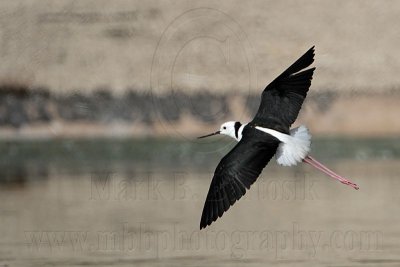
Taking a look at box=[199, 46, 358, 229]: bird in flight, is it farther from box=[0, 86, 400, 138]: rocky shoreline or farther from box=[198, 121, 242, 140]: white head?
box=[0, 86, 400, 138]: rocky shoreline

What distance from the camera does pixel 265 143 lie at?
17188 millimetres

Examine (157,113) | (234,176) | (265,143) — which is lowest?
(234,176)

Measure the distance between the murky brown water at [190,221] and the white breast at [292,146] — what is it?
4.70 ft

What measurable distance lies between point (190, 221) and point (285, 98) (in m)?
4.62

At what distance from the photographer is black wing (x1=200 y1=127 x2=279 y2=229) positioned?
16438mm

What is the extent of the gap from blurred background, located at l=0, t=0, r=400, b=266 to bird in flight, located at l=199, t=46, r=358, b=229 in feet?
4.64

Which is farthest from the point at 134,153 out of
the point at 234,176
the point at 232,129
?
the point at 234,176

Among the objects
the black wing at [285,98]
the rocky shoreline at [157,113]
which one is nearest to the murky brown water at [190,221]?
the black wing at [285,98]

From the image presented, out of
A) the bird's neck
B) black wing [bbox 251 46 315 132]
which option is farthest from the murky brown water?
black wing [bbox 251 46 315 132]

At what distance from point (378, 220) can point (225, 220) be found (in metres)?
2.59

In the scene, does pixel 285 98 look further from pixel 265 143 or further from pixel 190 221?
pixel 190 221

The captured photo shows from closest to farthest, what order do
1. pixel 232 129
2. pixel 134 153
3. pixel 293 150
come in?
pixel 293 150
pixel 232 129
pixel 134 153

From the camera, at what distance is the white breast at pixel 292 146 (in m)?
17.1

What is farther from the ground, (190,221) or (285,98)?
(285,98)
